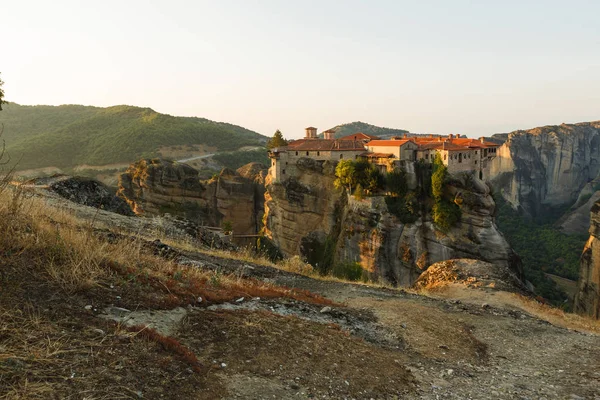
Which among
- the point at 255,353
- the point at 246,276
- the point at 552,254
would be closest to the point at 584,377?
the point at 255,353

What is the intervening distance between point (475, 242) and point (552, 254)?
42.4 metres

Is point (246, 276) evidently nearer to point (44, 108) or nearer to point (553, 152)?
point (553, 152)

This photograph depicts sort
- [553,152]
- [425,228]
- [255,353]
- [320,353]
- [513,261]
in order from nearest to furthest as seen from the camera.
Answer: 1. [255,353]
2. [320,353]
3. [513,261]
4. [425,228]
5. [553,152]

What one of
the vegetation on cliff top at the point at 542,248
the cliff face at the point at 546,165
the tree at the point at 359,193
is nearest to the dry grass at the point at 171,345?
the tree at the point at 359,193

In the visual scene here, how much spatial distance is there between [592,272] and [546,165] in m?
83.1

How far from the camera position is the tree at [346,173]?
4384 centimetres

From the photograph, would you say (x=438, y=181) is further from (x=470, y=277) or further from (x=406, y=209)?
(x=470, y=277)

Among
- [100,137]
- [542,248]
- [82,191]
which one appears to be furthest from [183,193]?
[542,248]

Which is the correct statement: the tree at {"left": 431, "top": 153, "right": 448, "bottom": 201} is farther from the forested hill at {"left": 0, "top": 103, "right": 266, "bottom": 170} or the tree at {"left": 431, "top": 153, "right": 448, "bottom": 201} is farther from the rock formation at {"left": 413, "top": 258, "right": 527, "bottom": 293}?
the forested hill at {"left": 0, "top": 103, "right": 266, "bottom": 170}

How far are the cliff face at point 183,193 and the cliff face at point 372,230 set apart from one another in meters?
4.54

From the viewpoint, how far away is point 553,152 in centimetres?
10344

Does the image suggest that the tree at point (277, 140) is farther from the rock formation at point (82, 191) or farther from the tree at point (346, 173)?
the rock formation at point (82, 191)

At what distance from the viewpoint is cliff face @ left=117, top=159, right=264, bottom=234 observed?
45.6 meters

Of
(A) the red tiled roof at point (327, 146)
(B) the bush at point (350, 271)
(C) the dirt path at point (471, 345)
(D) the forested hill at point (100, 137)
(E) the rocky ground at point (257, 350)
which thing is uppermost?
(D) the forested hill at point (100, 137)
